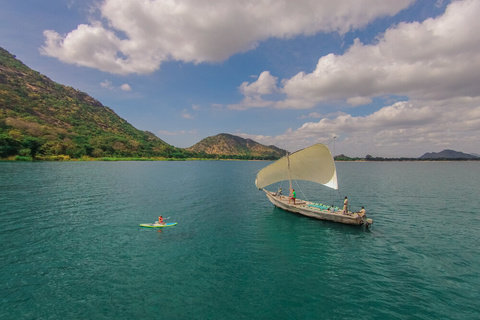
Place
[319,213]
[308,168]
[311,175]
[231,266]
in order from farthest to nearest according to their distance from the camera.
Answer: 1. [311,175]
2. [308,168]
3. [319,213]
4. [231,266]

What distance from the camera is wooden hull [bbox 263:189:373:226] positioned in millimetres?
29891

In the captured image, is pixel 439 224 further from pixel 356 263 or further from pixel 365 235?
pixel 356 263

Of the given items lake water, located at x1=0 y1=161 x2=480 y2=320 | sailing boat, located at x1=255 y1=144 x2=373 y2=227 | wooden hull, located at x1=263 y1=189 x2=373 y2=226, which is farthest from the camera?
sailing boat, located at x1=255 y1=144 x2=373 y2=227

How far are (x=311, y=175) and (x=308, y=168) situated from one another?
5.14 ft

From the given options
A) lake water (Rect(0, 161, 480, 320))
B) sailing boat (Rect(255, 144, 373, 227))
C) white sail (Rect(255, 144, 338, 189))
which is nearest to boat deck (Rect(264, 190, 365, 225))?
sailing boat (Rect(255, 144, 373, 227))

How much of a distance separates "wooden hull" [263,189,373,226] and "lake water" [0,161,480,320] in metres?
1.06

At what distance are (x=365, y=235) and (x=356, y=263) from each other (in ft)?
28.9

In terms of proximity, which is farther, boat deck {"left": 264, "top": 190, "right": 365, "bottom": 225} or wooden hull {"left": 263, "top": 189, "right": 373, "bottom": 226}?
boat deck {"left": 264, "top": 190, "right": 365, "bottom": 225}

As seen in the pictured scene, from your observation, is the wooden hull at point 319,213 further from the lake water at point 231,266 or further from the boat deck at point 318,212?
the lake water at point 231,266

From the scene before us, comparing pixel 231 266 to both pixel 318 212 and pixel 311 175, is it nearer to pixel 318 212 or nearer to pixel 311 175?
pixel 318 212

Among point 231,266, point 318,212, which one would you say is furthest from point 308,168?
point 231,266

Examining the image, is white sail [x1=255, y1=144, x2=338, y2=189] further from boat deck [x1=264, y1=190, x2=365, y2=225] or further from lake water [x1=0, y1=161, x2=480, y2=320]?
lake water [x1=0, y1=161, x2=480, y2=320]

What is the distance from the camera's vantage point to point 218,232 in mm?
28016

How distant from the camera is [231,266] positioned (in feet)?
63.2
